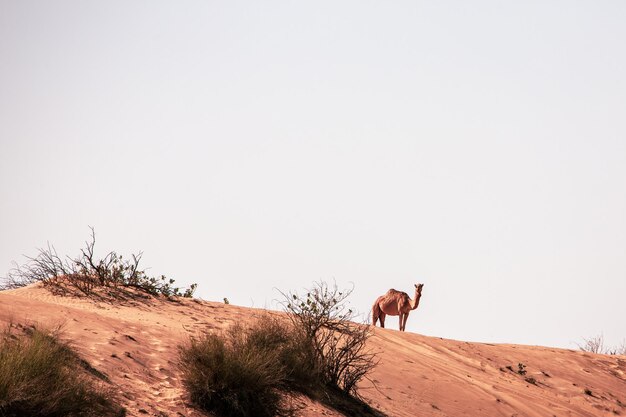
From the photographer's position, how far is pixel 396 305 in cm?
2519

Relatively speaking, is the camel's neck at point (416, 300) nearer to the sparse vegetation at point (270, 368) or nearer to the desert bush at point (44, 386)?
the sparse vegetation at point (270, 368)

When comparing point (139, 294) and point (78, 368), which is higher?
point (139, 294)

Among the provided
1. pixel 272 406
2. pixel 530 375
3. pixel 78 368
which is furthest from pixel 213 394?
pixel 530 375

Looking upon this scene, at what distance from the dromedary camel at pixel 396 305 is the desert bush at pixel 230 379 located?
14.2 meters

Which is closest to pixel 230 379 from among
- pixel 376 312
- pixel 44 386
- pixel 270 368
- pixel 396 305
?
pixel 270 368

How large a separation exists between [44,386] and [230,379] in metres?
2.66

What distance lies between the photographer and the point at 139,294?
53.2ft

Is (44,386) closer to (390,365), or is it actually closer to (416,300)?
(390,365)

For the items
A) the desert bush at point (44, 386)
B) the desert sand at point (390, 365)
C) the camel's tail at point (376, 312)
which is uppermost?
the camel's tail at point (376, 312)

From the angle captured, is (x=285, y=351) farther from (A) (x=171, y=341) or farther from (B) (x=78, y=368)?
(B) (x=78, y=368)

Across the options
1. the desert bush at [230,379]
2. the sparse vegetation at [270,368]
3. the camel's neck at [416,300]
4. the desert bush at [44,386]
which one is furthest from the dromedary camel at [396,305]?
the desert bush at [44,386]

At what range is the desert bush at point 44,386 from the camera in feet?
26.2

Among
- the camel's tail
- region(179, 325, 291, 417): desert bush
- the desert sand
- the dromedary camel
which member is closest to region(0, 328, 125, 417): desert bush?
the desert sand

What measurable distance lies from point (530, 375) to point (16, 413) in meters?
13.3
